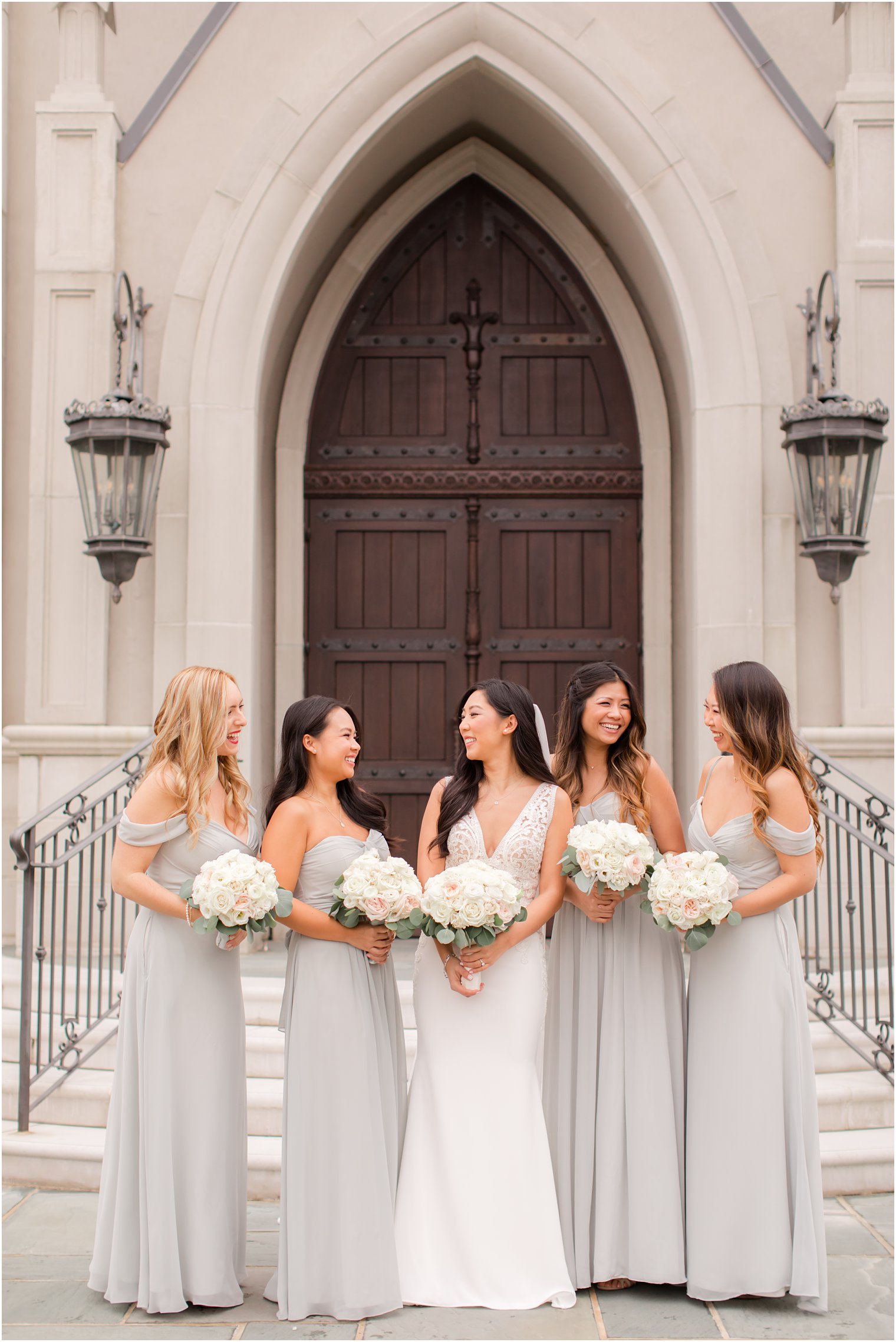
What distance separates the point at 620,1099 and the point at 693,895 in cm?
80

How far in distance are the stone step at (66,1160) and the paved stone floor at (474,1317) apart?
630 millimetres

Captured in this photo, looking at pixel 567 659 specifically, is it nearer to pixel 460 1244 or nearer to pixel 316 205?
pixel 316 205

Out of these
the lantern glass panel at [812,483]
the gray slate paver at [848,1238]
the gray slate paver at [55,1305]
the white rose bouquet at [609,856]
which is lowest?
the gray slate paver at [848,1238]

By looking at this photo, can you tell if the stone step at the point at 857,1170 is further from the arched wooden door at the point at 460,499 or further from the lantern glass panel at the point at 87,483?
the lantern glass panel at the point at 87,483

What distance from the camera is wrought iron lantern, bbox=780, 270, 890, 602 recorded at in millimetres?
6727

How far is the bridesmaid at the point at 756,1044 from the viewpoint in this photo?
3797mm

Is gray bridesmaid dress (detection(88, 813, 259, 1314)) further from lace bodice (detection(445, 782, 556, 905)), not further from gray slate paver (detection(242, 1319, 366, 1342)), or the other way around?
lace bodice (detection(445, 782, 556, 905))

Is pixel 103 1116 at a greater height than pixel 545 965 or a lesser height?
lesser

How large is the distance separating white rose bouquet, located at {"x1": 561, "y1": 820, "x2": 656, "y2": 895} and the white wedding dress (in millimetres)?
230

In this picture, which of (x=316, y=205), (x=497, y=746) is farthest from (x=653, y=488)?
(x=497, y=746)

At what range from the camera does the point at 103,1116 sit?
5480 mm

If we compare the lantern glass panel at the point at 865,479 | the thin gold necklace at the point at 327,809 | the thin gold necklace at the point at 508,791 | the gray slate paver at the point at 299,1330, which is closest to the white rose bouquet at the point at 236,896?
the thin gold necklace at the point at 327,809

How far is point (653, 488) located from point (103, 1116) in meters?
5.18

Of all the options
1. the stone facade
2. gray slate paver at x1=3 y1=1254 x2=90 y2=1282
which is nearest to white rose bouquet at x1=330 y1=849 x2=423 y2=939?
gray slate paver at x1=3 y1=1254 x2=90 y2=1282
